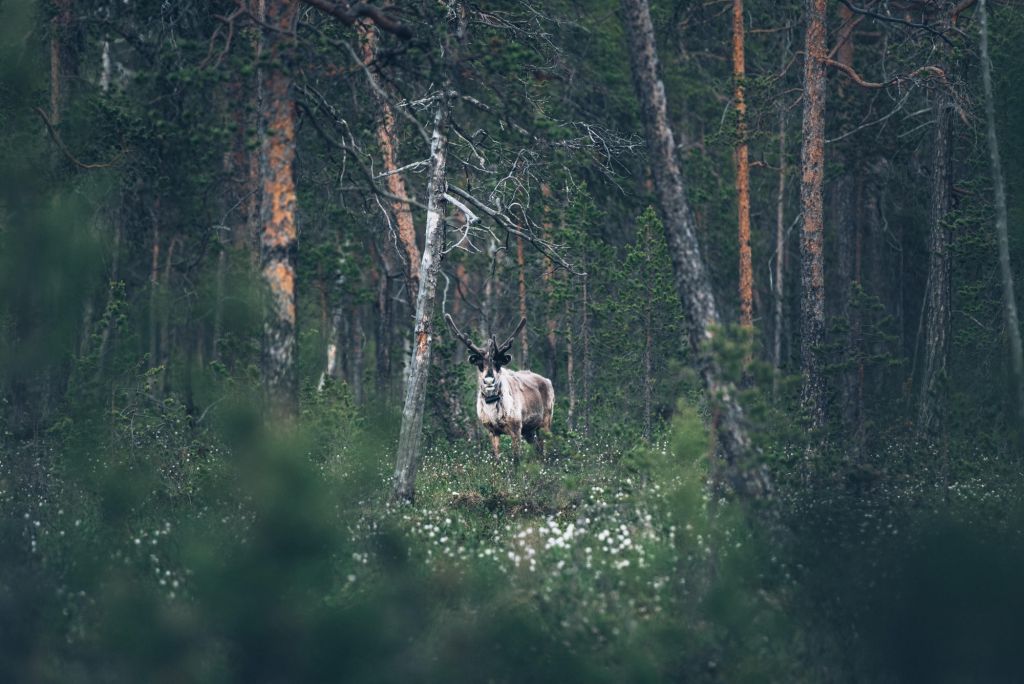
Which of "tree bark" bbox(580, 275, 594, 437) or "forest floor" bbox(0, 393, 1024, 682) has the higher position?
"tree bark" bbox(580, 275, 594, 437)

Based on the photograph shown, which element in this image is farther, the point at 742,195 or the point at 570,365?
the point at 570,365

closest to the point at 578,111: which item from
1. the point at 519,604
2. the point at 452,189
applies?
the point at 452,189

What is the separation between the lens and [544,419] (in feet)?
63.1

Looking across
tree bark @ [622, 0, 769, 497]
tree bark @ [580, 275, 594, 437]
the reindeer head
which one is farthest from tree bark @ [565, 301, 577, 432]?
tree bark @ [622, 0, 769, 497]

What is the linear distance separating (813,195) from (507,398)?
22.6ft

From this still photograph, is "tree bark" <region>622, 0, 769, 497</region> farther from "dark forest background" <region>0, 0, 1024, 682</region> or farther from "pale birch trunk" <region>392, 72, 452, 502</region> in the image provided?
"pale birch trunk" <region>392, 72, 452, 502</region>

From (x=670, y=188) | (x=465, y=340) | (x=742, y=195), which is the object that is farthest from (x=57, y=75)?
(x=742, y=195)

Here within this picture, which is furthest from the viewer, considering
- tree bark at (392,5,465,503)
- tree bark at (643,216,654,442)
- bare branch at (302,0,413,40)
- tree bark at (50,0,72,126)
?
tree bark at (643,216,654,442)

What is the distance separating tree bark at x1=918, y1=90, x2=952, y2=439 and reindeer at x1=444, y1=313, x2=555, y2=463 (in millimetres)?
6660

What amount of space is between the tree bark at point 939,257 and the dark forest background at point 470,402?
75 mm

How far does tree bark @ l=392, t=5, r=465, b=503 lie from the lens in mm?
14164

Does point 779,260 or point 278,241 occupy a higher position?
point 779,260

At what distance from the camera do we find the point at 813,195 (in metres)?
19.5

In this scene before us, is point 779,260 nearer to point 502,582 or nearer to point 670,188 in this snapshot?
point 670,188
